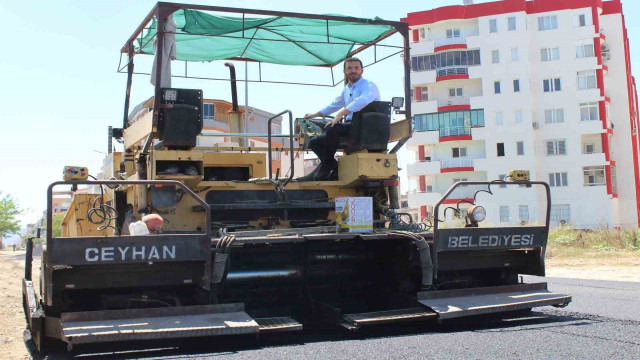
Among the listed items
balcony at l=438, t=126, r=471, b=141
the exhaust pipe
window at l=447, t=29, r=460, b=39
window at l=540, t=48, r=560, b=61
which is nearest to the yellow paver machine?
the exhaust pipe

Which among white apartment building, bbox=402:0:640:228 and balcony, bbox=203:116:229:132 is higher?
white apartment building, bbox=402:0:640:228

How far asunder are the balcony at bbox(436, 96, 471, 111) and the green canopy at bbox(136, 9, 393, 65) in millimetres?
47362

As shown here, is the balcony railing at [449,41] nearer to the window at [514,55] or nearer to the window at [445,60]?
the window at [445,60]

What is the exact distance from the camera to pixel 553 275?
1656cm

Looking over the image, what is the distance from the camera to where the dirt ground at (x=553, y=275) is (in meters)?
7.83

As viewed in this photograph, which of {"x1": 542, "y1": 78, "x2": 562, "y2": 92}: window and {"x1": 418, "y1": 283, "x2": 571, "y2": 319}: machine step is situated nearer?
{"x1": 418, "y1": 283, "x2": 571, "y2": 319}: machine step

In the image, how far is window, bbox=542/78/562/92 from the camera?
178ft

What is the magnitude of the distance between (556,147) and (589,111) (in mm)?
3544

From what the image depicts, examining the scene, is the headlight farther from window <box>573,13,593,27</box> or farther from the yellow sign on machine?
window <box>573,13,593,27</box>

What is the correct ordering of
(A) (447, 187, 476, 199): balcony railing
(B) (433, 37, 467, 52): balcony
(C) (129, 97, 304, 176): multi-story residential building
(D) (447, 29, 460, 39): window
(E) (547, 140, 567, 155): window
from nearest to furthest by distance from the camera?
(C) (129, 97, 304, 176): multi-story residential building
(A) (447, 187, 476, 199): balcony railing
(E) (547, 140, 567, 155): window
(B) (433, 37, 467, 52): balcony
(D) (447, 29, 460, 39): window

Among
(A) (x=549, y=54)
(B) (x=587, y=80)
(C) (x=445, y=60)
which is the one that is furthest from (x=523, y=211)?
(C) (x=445, y=60)

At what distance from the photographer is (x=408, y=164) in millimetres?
57406

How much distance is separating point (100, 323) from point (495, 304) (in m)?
3.28

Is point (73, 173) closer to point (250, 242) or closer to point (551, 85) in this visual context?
point (250, 242)
